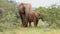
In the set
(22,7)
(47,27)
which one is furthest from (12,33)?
(22,7)

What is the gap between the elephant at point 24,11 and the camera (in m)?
16.4

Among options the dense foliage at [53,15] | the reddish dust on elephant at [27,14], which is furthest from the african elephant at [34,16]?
the dense foliage at [53,15]

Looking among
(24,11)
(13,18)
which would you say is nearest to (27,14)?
(24,11)

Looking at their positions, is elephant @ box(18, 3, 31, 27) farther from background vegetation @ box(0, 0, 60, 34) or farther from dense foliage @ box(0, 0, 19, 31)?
dense foliage @ box(0, 0, 19, 31)

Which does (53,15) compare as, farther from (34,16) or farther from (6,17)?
(6,17)

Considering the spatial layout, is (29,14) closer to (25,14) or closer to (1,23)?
(25,14)

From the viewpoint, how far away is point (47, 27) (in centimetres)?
1528

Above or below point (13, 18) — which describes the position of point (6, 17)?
above

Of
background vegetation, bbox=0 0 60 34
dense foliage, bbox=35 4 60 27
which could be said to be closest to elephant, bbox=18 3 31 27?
background vegetation, bbox=0 0 60 34

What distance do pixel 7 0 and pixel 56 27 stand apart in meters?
2.86

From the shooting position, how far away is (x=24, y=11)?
54.3 feet

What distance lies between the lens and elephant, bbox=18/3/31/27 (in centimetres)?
1642

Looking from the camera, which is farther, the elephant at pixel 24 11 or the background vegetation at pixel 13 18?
the elephant at pixel 24 11

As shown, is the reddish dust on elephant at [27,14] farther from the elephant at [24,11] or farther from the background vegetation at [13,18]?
the background vegetation at [13,18]
